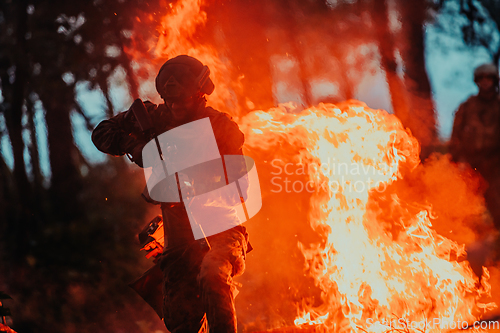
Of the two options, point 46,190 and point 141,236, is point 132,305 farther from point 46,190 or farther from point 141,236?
point 141,236

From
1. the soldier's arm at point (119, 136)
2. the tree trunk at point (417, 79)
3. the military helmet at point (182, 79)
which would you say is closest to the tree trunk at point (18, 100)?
the soldier's arm at point (119, 136)

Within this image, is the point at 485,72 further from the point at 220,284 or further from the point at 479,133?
the point at 220,284

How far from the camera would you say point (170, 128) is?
2873 mm

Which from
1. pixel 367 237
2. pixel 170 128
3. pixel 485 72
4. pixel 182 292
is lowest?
pixel 367 237

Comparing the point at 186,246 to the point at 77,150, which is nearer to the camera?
the point at 186,246

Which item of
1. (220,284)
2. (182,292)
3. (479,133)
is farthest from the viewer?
(479,133)

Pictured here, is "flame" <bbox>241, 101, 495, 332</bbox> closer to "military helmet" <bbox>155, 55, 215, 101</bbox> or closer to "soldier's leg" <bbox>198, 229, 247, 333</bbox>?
"military helmet" <bbox>155, 55, 215, 101</bbox>

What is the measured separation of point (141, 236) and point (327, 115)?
2.91 meters

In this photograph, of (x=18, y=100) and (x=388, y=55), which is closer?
(x=388, y=55)

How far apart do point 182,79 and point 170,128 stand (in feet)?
1.40

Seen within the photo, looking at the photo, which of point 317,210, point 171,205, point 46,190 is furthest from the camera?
point 46,190

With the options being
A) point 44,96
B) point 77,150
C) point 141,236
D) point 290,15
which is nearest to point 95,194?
point 77,150

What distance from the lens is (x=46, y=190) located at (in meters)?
6.60

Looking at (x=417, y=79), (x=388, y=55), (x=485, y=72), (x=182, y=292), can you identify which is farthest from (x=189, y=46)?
(x=485, y=72)
